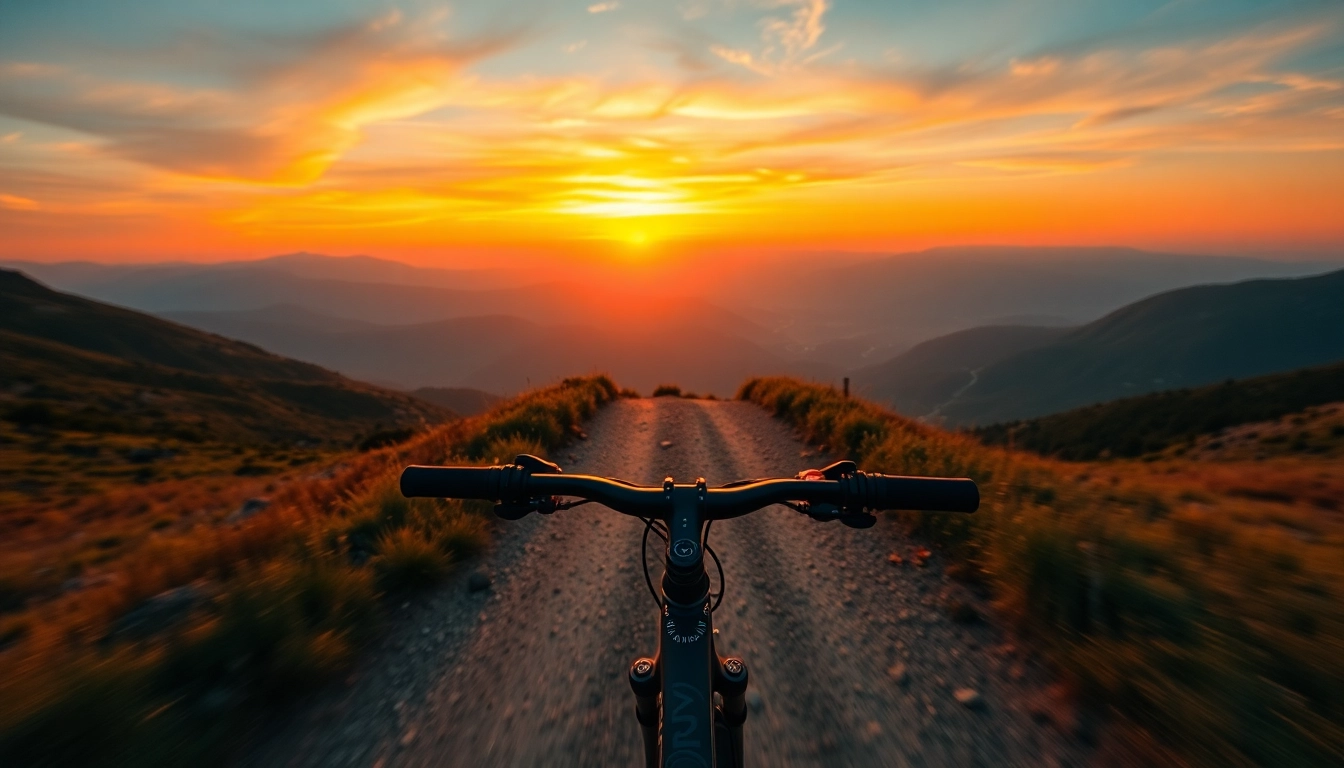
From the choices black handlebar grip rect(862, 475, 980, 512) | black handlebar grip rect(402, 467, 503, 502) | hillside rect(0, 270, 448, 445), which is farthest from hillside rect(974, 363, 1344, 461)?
hillside rect(0, 270, 448, 445)

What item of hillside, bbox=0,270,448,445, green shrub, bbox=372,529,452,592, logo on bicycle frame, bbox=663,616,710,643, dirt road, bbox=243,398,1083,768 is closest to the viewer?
logo on bicycle frame, bbox=663,616,710,643

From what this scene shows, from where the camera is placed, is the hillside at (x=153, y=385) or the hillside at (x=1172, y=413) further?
the hillside at (x=1172, y=413)

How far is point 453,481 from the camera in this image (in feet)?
7.57

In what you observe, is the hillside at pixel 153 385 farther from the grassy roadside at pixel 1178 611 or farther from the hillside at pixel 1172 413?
the hillside at pixel 1172 413

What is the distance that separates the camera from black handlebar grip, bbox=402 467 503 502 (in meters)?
2.23

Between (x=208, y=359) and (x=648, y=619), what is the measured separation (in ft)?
459

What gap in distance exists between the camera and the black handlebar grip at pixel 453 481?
7.30 ft

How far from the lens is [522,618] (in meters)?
5.20

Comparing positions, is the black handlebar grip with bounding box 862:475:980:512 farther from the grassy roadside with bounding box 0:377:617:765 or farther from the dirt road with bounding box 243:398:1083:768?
the grassy roadside with bounding box 0:377:617:765

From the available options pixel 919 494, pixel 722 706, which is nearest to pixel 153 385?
pixel 722 706

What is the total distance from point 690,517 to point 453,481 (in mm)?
1067

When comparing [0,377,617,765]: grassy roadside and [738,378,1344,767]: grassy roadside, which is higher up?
[738,378,1344,767]: grassy roadside

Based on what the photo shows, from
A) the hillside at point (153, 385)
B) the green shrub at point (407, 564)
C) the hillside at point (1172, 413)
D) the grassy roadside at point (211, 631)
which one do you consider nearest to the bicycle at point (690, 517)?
the grassy roadside at point (211, 631)

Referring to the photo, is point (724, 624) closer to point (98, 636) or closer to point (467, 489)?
point (467, 489)
